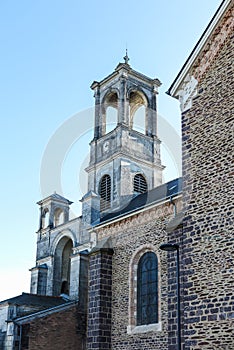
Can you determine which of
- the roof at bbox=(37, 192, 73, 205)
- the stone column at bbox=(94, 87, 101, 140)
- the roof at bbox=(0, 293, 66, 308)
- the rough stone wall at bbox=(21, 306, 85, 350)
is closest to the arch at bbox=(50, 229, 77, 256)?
the roof at bbox=(37, 192, 73, 205)

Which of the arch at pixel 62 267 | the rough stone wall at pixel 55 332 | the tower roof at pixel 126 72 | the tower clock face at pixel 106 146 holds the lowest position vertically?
the rough stone wall at pixel 55 332

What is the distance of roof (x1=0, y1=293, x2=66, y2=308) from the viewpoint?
23.6 m

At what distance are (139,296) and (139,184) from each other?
42.1 feet

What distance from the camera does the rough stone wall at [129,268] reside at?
15516 mm

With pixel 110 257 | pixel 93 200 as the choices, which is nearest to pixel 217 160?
pixel 110 257

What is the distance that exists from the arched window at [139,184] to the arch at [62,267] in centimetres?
526

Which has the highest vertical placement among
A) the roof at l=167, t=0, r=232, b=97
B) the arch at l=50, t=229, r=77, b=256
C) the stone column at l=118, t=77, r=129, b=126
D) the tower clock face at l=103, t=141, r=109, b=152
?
the stone column at l=118, t=77, r=129, b=126

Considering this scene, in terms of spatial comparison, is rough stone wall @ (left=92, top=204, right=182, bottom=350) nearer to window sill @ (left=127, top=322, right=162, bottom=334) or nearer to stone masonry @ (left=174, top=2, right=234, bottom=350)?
window sill @ (left=127, top=322, right=162, bottom=334)

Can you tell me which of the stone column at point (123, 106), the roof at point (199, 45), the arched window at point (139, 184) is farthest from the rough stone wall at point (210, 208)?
the stone column at point (123, 106)

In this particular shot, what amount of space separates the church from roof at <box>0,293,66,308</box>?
0.21 feet

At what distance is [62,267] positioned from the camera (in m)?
28.8

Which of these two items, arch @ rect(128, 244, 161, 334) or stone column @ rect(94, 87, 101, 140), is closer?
arch @ rect(128, 244, 161, 334)

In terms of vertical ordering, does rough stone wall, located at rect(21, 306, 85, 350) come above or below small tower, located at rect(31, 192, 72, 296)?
below

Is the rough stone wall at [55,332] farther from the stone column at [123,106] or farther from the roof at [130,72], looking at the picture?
the roof at [130,72]
